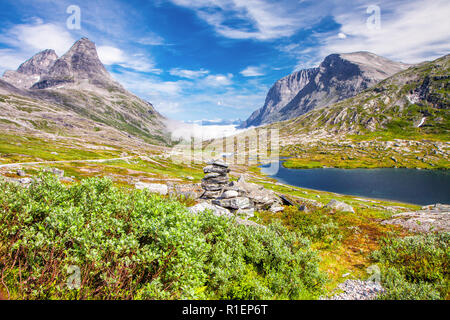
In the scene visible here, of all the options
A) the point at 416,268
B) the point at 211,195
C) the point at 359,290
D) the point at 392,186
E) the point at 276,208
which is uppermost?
the point at 416,268

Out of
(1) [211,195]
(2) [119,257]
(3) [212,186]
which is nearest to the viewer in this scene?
(2) [119,257]

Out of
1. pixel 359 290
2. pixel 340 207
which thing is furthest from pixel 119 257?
pixel 340 207

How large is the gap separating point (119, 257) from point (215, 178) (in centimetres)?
3698

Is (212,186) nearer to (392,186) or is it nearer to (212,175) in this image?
(212,175)

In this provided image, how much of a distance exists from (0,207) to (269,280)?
43.4 ft

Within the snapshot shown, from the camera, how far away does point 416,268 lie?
12805 mm

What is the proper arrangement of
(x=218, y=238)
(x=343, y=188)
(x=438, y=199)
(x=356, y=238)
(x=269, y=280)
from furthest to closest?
1. (x=343, y=188)
2. (x=438, y=199)
3. (x=356, y=238)
4. (x=218, y=238)
5. (x=269, y=280)

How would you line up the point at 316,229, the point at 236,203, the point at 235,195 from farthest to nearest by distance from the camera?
the point at 235,195, the point at 236,203, the point at 316,229

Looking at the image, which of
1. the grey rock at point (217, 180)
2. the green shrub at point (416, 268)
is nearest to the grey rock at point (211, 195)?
the grey rock at point (217, 180)

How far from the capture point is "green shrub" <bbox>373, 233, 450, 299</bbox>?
392 inches
